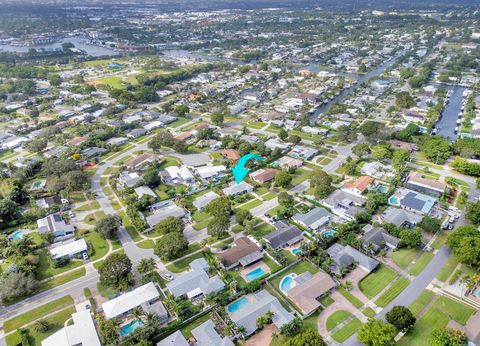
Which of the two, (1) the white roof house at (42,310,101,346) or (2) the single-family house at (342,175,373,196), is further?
(2) the single-family house at (342,175,373,196)

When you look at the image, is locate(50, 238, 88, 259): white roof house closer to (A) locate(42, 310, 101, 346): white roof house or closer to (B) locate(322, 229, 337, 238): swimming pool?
(A) locate(42, 310, 101, 346): white roof house

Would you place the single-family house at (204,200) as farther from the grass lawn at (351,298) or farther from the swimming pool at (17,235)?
the swimming pool at (17,235)

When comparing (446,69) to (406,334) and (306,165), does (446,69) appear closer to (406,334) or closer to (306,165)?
(306,165)

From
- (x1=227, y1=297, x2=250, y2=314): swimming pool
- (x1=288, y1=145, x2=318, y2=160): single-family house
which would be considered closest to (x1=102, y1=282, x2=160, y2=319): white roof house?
(x1=227, y1=297, x2=250, y2=314): swimming pool

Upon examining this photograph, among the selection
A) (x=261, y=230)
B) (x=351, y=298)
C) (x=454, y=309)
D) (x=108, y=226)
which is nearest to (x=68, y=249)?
(x=108, y=226)

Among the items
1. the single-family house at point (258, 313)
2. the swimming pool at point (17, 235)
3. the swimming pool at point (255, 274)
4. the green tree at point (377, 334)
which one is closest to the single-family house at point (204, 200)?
the swimming pool at point (255, 274)

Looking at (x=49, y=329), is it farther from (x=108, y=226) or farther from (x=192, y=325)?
(x=192, y=325)
